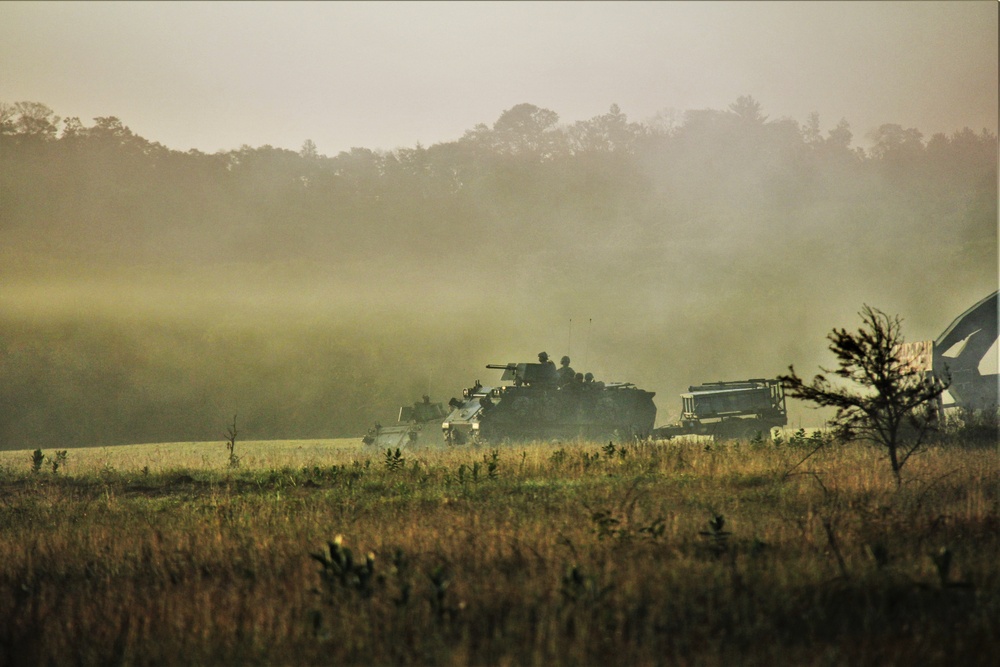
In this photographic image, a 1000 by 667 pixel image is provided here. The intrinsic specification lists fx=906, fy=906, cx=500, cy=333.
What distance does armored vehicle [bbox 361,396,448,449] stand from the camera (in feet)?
93.1

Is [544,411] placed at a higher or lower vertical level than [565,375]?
lower

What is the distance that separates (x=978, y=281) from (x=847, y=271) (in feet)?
38.3

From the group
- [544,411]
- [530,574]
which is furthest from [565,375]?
[530,574]

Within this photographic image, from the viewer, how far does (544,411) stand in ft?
87.4

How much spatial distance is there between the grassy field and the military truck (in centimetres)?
1199

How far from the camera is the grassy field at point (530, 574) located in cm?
610

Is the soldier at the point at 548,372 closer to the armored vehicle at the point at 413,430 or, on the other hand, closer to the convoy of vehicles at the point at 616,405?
the convoy of vehicles at the point at 616,405

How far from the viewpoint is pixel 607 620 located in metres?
6.39

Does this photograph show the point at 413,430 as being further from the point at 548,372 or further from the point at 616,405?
the point at 616,405

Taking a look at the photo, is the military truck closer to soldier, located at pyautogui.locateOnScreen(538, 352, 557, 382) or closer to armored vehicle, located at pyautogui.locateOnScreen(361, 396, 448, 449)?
soldier, located at pyautogui.locateOnScreen(538, 352, 557, 382)

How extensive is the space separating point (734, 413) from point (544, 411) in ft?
18.4

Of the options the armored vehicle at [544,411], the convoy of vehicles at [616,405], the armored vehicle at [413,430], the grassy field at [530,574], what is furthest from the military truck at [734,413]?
the grassy field at [530,574]

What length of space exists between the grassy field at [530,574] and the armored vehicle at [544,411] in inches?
454

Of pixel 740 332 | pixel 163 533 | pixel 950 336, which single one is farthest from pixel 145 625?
pixel 740 332
